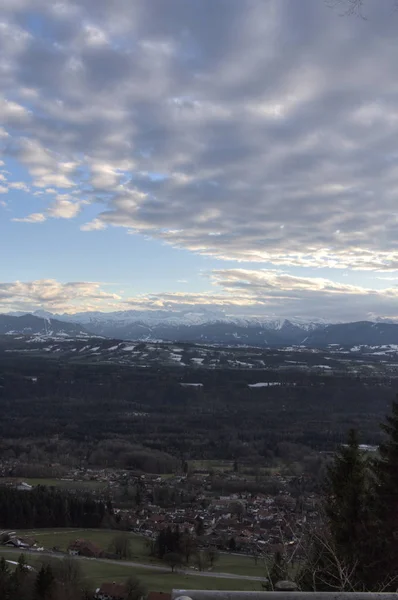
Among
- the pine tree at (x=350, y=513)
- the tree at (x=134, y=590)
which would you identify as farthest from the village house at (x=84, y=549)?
the pine tree at (x=350, y=513)

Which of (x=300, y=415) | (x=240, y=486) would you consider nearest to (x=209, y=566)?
(x=240, y=486)

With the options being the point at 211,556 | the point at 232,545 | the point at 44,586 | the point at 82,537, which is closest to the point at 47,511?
the point at 82,537

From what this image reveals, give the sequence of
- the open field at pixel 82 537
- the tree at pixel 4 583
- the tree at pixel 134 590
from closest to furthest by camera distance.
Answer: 1. the tree at pixel 4 583
2. the tree at pixel 134 590
3. the open field at pixel 82 537

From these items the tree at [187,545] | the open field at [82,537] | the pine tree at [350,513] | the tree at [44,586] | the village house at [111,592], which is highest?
the pine tree at [350,513]

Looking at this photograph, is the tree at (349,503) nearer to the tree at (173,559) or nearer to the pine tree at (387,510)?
the pine tree at (387,510)

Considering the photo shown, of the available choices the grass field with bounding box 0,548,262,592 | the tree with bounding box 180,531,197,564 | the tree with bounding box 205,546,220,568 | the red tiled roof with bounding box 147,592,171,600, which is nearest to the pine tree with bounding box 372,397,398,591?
the red tiled roof with bounding box 147,592,171,600

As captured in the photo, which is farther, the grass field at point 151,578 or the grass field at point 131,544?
the grass field at point 131,544
